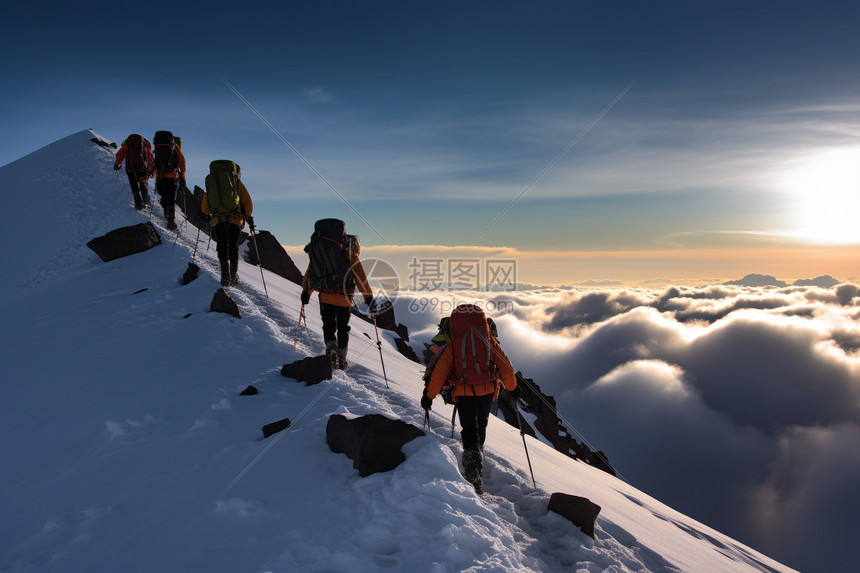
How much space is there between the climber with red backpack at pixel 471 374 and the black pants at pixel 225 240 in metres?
7.86

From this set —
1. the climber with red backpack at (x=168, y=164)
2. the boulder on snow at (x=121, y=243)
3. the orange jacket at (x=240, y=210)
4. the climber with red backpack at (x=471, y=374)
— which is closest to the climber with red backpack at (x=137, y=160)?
the climber with red backpack at (x=168, y=164)

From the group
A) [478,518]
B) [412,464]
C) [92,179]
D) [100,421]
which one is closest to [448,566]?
[478,518]

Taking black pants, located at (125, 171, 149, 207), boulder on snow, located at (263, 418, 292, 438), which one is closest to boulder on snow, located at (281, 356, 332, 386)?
boulder on snow, located at (263, 418, 292, 438)

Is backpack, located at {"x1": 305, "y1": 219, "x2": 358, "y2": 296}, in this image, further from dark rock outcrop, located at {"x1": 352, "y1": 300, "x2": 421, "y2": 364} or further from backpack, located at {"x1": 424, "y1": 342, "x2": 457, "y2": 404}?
dark rock outcrop, located at {"x1": 352, "y1": 300, "x2": 421, "y2": 364}

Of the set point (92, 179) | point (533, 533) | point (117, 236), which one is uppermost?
point (92, 179)

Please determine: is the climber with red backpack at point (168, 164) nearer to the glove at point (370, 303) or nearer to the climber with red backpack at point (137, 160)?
the climber with red backpack at point (137, 160)

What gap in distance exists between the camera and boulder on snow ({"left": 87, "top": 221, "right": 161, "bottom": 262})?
13883 millimetres

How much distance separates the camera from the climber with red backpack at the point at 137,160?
15906mm

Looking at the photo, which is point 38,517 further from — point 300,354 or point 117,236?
point 117,236

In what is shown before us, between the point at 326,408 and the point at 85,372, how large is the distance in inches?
203

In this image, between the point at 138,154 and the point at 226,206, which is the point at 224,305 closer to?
the point at 226,206

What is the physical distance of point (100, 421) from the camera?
599 cm

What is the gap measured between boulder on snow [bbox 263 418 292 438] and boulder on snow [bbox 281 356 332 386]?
1.45 meters

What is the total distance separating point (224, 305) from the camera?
948 cm
